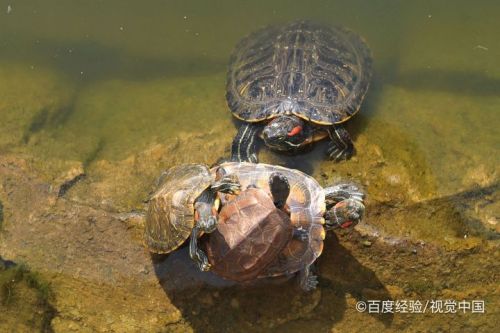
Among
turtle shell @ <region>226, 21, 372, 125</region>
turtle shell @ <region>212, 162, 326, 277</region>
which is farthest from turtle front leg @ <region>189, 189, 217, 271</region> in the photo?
turtle shell @ <region>226, 21, 372, 125</region>

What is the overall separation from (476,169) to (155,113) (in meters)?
3.64

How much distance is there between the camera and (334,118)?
536 cm

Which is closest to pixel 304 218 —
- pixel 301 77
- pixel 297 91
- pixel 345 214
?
pixel 345 214

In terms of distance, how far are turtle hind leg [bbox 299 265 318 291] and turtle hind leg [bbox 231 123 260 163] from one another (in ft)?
4.84

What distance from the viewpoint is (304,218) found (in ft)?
14.0

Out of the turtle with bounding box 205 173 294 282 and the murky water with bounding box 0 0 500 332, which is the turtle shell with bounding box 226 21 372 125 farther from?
the turtle with bounding box 205 173 294 282

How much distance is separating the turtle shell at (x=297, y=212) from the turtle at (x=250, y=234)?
0.55 ft

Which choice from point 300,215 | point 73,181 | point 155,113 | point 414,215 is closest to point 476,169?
point 414,215

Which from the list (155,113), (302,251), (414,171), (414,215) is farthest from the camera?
(155,113)

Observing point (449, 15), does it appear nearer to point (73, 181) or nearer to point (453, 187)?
point (453, 187)

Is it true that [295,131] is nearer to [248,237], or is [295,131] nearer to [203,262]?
[248,237]

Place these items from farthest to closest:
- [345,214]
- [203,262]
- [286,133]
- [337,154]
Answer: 1. [337,154]
2. [286,133]
3. [345,214]
4. [203,262]

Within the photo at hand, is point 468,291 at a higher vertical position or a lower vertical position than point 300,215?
lower

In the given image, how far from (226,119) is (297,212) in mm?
1948
